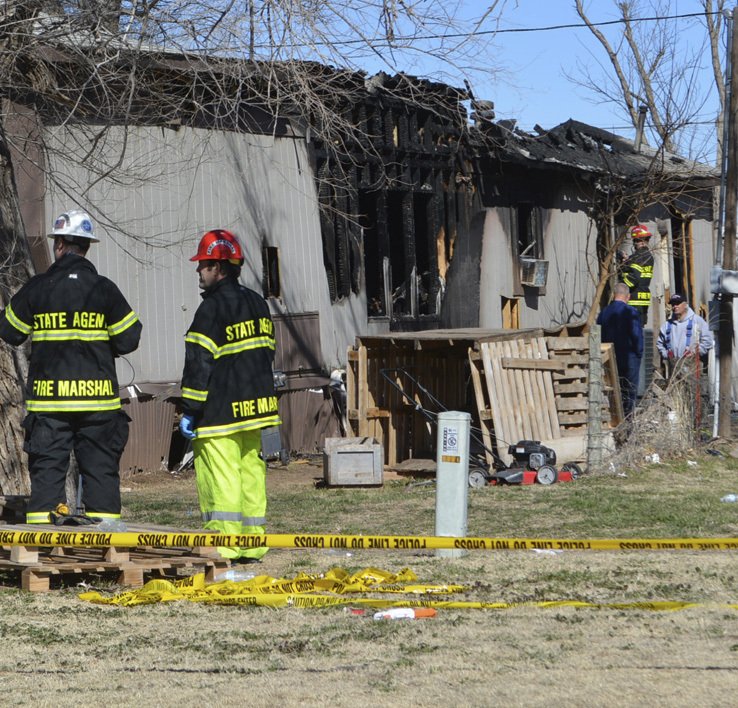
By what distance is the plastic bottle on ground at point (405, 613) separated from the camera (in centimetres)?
669

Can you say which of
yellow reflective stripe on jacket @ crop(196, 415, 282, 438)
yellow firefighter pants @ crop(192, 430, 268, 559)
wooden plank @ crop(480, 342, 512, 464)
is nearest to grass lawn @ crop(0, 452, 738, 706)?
yellow firefighter pants @ crop(192, 430, 268, 559)

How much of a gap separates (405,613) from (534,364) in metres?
8.36

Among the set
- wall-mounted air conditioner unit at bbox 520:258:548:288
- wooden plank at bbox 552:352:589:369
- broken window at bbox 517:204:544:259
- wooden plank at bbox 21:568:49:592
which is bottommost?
wooden plank at bbox 21:568:49:592

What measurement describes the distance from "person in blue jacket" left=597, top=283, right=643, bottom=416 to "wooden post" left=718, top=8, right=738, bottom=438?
1184mm

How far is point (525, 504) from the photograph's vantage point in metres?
11.8

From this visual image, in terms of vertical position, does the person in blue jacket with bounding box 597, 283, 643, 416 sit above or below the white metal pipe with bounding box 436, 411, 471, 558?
above

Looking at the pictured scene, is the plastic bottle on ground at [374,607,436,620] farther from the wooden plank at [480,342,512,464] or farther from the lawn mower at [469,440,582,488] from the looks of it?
the wooden plank at [480,342,512,464]

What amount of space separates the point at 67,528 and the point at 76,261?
5.16 ft

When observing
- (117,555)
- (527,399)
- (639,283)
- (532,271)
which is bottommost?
(117,555)

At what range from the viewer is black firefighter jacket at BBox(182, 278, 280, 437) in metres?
8.13

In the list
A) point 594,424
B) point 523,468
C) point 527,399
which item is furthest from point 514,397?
point 523,468

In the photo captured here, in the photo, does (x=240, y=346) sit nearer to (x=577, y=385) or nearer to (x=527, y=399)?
(x=527, y=399)

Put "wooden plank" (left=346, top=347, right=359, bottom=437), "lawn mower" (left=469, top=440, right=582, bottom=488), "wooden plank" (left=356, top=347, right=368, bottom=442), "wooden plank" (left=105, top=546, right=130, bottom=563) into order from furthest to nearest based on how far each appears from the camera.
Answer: "wooden plank" (left=346, top=347, right=359, bottom=437)
"wooden plank" (left=356, top=347, right=368, bottom=442)
"lawn mower" (left=469, top=440, right=582, bottom=488)
"wooden plank" (left=105, top=546, right=130, bottom=563)

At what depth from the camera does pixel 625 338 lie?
16.5 m
